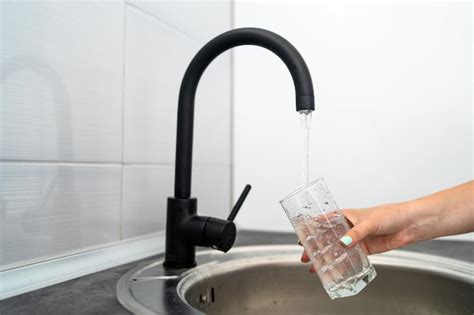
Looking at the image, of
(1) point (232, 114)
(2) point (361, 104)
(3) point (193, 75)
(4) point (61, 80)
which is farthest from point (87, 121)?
(2) point (361, 104)

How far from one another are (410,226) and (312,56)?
23.1 inches

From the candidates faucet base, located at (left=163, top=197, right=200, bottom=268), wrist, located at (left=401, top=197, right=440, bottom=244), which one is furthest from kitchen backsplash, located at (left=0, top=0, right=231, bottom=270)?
wrist, located at (left=401, top=197, right=440, bottom=244)

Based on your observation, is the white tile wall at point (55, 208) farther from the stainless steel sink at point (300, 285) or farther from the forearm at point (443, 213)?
the forearm at point (443, 213)

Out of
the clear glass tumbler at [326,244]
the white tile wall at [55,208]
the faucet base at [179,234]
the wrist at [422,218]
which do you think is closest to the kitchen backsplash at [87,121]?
the white tile wall at [55,208]

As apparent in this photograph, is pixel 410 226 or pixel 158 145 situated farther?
pixel 158 145

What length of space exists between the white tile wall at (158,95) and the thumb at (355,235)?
443mm

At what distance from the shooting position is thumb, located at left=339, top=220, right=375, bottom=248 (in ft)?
1.75

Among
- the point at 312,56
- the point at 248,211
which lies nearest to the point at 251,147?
the point at 248,211

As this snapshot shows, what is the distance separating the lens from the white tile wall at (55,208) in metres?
0.59

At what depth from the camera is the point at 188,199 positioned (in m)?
0.70

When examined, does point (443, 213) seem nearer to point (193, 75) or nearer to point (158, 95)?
point (193, 75)

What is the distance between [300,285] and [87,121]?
49cm

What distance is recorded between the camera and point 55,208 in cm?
66

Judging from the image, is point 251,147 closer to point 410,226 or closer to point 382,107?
point 382,107
